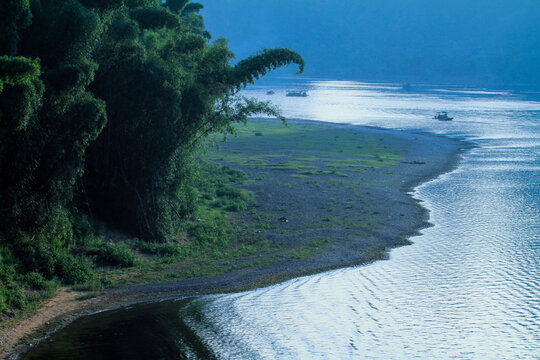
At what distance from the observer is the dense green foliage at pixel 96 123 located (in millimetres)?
15242

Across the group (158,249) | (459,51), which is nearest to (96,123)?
(158,249)

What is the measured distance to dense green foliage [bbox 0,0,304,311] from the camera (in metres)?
15.2

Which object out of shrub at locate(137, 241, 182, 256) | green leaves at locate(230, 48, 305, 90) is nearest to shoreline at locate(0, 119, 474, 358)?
shrub at locate(137, 241, 182, 256)

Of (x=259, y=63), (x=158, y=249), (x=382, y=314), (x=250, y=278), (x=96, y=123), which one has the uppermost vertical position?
(x=259, y=63)

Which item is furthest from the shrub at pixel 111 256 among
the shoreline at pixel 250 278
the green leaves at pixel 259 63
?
the green leaves at pixel 259 63

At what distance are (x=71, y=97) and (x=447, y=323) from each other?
39.3ft

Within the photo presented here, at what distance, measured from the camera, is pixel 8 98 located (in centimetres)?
1402

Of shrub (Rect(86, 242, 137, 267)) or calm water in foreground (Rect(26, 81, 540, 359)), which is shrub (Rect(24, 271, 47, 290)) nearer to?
calm water in foreground (Rect(26, 81, 540, 359))

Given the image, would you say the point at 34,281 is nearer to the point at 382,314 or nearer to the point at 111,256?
the point at 111,256

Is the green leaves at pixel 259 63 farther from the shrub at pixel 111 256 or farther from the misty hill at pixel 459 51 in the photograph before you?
the misty hill at pixel 459 51

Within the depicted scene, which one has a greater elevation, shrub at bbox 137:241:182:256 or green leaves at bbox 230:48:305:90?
green leaves at bbox 230:48:305:90

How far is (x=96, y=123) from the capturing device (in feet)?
52.8

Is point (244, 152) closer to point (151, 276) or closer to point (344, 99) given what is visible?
point (151, 276)

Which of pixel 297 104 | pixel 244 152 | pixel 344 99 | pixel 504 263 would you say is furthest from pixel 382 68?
pixel 504 263
